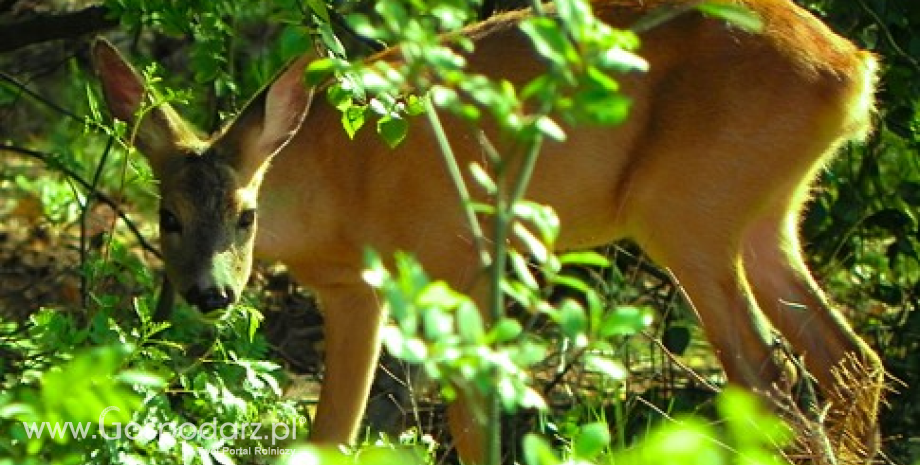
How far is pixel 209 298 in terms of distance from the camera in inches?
249

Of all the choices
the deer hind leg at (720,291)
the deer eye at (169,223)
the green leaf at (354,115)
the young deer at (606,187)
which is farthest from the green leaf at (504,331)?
the deer hind leg at (720,291)

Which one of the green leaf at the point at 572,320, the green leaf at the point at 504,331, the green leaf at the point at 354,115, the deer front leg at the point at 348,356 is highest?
the green leaf at the point at 504,331

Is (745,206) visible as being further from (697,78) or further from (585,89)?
(585,89)

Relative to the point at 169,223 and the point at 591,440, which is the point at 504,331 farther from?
the point at 169,223

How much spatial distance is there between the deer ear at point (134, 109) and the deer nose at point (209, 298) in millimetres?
660

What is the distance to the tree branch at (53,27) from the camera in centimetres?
723

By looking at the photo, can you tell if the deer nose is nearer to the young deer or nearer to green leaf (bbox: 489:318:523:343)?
the young deer

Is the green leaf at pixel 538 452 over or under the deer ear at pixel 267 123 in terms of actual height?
over

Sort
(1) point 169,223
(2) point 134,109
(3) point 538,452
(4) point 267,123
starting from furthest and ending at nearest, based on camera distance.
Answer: (2) point 134,109
(4) point 267,123
(1) point 169,223
(3) point 538,452

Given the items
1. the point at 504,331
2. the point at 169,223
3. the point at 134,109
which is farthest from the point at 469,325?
the point at 134,109

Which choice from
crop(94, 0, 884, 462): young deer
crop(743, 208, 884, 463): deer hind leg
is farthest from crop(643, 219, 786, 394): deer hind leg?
crop(743, 208, 884, 463): deer hind leg

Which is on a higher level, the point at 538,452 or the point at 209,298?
the point at 538,452

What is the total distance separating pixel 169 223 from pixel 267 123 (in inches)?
20.5

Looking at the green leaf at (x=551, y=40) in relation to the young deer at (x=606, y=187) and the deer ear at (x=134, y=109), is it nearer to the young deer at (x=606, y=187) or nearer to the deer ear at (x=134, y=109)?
the young deer at (x=606, y=187)
